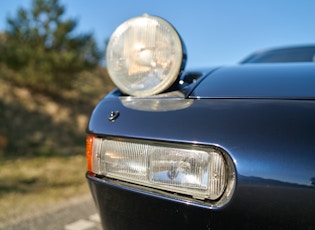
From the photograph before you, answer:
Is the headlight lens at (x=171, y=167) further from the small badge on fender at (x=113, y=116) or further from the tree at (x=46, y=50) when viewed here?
the tree at (x=46, y=50)

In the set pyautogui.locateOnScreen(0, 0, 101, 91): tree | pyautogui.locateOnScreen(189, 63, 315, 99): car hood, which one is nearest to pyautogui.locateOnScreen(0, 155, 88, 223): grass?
pyautogui.locateOnScreen(189, 63, 315, 99): car hood

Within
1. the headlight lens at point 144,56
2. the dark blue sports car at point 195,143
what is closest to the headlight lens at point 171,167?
the dark blue sports car at point 195,143

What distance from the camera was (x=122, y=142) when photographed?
891mm

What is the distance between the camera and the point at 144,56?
1003mm

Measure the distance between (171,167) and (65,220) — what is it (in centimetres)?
170

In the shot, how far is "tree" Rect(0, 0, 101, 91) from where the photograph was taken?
9047 millimetres

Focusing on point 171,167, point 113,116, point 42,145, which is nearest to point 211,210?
point 171,167

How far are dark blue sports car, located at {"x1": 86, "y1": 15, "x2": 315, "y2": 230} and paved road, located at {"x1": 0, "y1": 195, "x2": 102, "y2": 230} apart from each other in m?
1.26

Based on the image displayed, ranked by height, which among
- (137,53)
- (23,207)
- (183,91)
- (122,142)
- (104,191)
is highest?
(137,53)

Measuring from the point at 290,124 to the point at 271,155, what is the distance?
0.32 ft

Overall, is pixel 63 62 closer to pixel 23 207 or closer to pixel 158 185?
pixel 23 207

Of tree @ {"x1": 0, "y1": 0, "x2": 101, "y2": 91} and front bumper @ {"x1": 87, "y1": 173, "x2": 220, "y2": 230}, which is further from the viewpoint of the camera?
tree @ {"x1": 0, "y1": 0, "x2": 101, "y2": 91}

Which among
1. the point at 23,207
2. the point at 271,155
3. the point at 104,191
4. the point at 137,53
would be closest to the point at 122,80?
the point at 137,53

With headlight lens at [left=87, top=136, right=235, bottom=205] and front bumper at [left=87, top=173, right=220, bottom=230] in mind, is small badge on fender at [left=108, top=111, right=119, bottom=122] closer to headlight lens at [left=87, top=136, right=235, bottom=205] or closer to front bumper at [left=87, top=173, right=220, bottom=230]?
headlight lens at [left=87, top=136, right=235, bottom=205]
